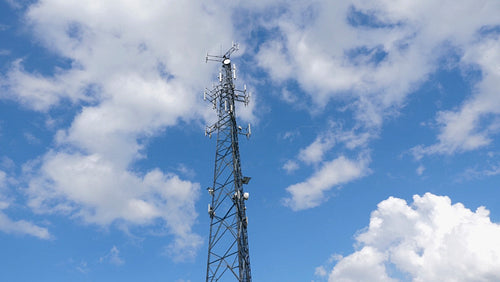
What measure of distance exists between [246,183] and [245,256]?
7925mm

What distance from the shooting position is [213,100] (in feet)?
151

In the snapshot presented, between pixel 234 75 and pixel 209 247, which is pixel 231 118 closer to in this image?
pixel 234 75

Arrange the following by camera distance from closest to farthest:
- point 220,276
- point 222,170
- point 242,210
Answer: point 220,276 < point 242,210 < point 222,170

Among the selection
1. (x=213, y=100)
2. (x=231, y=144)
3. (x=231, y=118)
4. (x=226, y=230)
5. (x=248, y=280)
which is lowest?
(x=248, y=280)

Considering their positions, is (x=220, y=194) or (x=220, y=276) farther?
(x=220, y=194)

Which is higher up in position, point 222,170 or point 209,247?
point 222,170

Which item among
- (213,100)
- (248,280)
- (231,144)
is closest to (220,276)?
(248,280)

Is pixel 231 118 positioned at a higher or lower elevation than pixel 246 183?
higher

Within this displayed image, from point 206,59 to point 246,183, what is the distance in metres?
17.0

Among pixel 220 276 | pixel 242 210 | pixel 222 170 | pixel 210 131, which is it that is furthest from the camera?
pixel 210 131

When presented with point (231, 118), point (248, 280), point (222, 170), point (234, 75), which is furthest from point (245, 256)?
point (234, 75)

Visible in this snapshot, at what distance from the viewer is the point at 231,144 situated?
42500 millimetres

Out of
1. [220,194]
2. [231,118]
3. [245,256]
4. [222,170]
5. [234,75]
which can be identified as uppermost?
[234,75]

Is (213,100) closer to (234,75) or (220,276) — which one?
(234,75)
